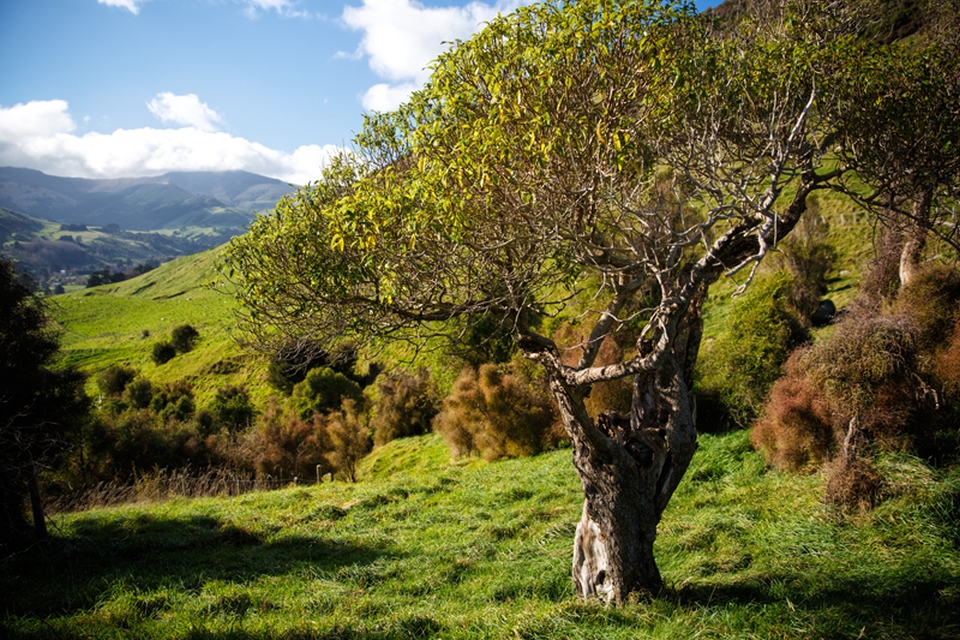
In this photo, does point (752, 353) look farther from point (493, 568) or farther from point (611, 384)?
point (493, 568)

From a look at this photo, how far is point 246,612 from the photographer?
23.6 ft

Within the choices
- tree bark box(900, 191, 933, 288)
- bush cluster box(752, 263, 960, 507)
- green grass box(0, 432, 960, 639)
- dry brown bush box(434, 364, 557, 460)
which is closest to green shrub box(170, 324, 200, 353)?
dry brown bush box(434, 364, 557, 460)

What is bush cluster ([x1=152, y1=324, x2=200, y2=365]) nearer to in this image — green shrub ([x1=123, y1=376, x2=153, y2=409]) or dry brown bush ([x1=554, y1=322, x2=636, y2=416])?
green shrub ([x1=123, y1=376, x2=153, y2=409])

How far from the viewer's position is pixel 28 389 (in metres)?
12.2

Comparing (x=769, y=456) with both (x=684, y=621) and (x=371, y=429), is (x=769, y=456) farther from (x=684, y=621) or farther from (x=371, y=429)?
(x=371, y=429)

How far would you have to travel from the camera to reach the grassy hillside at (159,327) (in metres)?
58.1

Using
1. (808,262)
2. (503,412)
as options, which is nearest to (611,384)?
(503,412)

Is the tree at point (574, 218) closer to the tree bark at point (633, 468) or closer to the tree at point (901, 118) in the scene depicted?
the tree bark at point (633, 468)

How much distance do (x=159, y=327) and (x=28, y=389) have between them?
3508 inches

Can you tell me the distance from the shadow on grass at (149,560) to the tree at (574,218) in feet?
15.3

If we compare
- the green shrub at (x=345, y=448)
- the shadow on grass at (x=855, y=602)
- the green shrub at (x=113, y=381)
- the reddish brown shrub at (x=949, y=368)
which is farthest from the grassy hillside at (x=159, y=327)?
the reddish brown shrub at (x=949, y=368)

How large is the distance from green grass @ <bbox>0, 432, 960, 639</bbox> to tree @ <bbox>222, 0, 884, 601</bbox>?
1246mm

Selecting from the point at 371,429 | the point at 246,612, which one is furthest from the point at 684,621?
the point at 371,429

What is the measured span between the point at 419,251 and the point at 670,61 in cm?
407
